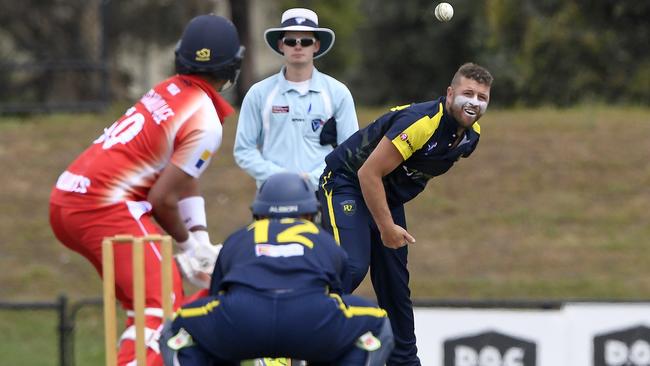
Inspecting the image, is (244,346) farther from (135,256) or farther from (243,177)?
(243,177)

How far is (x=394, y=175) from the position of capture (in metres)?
7.02

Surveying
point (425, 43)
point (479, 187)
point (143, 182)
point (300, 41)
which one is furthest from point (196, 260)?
point (425, 43)

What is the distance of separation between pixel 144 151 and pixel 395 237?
50.4 inches

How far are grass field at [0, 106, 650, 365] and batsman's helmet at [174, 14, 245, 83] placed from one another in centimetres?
640

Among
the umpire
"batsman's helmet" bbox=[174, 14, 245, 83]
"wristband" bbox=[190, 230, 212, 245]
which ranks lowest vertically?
Answer: the umpire

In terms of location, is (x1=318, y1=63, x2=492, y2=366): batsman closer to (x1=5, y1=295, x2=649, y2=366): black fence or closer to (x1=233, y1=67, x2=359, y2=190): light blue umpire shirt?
(x1=233, y1=67, x2=359, y2=190): light blue umpire shirt

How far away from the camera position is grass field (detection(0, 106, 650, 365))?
1347 centimetres

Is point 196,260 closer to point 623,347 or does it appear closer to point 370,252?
point 370,252

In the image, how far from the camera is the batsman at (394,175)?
6656 mm

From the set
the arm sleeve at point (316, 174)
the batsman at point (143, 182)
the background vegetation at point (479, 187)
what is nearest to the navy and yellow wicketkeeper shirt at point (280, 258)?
the batsman at point (143, 182)

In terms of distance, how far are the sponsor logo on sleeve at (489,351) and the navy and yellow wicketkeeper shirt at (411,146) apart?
3.07 m

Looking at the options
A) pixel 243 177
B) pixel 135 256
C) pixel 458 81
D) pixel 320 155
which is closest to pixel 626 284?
pixel 243 177

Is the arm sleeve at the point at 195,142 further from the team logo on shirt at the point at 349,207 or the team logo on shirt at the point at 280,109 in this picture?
the team logo on shirt at the point at 280,109

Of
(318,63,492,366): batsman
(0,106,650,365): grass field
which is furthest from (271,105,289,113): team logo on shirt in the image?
(0,106,650,365): grass field
